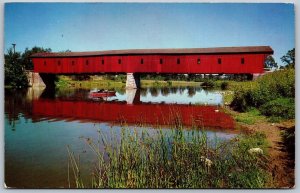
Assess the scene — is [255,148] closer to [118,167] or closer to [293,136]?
[293,136]

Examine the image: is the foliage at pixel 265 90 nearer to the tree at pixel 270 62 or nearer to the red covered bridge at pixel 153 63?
the tree at pixel 270 62

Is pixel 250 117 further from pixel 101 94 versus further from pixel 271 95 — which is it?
pixel 101 94

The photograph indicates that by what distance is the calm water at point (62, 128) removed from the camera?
4441mm

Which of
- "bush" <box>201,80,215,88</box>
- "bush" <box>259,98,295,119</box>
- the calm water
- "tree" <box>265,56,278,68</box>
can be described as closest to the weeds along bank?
"bush" <box>259,98,295,119</box>

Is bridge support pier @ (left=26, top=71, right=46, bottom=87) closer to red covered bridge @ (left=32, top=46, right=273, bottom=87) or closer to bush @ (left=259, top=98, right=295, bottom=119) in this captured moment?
red covered bridge @ (left=32, top=46, right=273, bottom=87)

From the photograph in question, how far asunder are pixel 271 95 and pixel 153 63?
2978mm

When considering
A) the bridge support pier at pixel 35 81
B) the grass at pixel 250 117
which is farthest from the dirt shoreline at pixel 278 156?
the bridge support pier at pixel 35 81

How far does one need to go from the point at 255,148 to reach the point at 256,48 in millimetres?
1577

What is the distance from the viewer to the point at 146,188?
4.03 metres

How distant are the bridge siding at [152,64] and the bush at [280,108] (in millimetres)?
1296

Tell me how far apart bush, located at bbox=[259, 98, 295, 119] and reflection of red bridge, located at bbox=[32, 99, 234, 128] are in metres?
0.59

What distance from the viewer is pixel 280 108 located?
4.87m

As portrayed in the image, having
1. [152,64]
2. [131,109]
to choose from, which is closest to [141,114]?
[131,109]

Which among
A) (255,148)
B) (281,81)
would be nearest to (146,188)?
(255,148)
